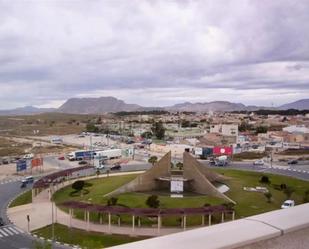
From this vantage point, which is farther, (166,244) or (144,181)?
(144,181)

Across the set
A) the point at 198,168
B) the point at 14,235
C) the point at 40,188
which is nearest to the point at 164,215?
the point at 14,235

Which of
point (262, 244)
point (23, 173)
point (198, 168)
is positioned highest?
point (262, 244)

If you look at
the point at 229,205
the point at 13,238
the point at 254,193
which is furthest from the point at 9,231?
the point at 254,193

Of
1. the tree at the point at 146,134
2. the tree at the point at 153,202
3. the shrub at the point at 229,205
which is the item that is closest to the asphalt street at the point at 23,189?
the tree at the point at 153,202

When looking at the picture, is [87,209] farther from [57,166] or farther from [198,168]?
[57,166]

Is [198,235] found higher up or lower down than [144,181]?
higher up

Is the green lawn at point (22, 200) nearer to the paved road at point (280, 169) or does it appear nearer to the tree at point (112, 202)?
the tree at point (112, 202)

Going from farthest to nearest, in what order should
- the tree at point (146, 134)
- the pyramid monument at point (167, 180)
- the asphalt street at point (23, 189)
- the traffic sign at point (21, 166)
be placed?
the tree at point (146, 134) → the traffic sign at point (21, 166) → the pyramid monument at point (167, 180) → the asphalt street at point (23, 189)
